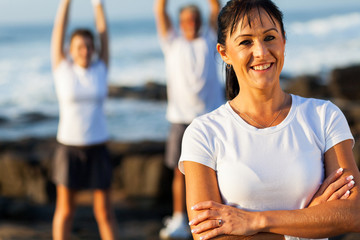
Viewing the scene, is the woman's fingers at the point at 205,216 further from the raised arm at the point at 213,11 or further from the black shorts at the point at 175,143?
the raised arm at the point at 213,11

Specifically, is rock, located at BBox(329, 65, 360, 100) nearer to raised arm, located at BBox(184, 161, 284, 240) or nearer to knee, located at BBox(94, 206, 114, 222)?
knee, located at BBox(94, 206, 114, 222)

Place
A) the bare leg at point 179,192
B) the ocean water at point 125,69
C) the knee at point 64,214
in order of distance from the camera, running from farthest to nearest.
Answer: the ocean water at point 125,69 < the bare leg at point 179,192 < the knee at point 64,214

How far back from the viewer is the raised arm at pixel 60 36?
3.98 m

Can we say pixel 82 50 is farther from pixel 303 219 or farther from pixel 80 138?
pixel 303 219

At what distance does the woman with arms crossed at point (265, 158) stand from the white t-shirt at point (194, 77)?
237cm

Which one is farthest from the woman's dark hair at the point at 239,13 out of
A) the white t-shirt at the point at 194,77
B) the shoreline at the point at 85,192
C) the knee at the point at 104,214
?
the shoreline at the point at 85,192

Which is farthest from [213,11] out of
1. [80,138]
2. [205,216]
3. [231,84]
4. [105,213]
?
[205,216]

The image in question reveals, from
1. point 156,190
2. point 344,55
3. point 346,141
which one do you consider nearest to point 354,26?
point 344,55

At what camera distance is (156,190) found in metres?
5.88

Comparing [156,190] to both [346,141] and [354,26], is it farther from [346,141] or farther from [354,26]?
[354,26]

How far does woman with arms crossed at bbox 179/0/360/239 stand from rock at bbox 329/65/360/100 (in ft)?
35.8

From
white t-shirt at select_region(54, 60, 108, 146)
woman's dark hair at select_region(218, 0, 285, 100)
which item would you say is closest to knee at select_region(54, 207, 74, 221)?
white t-shirt at select_region(54, 60, 108, 146)

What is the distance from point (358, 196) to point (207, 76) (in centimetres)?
265

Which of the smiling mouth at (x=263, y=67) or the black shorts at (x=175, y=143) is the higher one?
the smiling mouth at (x=263, y=67)
